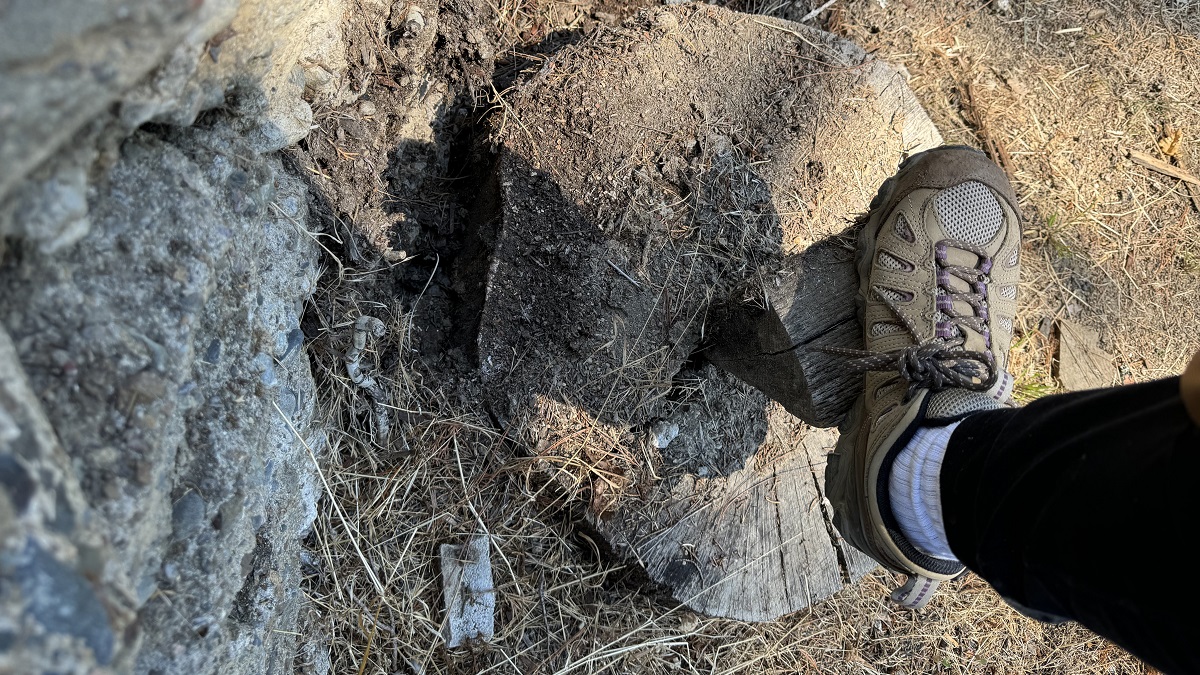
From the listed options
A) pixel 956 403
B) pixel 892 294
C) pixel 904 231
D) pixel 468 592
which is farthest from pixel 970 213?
pixel 468 592

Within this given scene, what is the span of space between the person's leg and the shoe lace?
40 centimetres

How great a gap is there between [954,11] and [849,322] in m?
1.55

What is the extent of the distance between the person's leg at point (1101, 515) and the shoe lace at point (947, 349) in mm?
398

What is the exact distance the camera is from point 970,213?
1912 millimetres

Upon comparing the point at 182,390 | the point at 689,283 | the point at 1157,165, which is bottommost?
the point at 1157,165

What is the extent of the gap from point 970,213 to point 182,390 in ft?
6.12

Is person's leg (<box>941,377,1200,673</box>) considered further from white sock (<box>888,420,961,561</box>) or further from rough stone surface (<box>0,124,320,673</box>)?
rough stone surface (<box>0,124,320,673</box>)

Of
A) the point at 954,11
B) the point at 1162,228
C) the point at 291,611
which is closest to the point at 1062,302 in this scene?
the point at 1162,228

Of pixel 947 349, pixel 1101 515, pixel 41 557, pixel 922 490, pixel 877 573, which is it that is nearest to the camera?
pixel 41 557

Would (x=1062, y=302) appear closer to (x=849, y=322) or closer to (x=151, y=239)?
(x=849, y=322)

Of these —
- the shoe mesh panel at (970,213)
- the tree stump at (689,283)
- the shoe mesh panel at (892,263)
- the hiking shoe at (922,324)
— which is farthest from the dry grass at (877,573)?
the shoe mesh panel at (892,263)

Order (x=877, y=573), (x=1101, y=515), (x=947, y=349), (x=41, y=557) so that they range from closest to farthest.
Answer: (x=41, y=557) < (x=1101, y=515) < (x=947, y=349) < (x=877, y=573)

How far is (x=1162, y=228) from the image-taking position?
108 inches

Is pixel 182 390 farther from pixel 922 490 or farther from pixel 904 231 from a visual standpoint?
pixel 904 231
